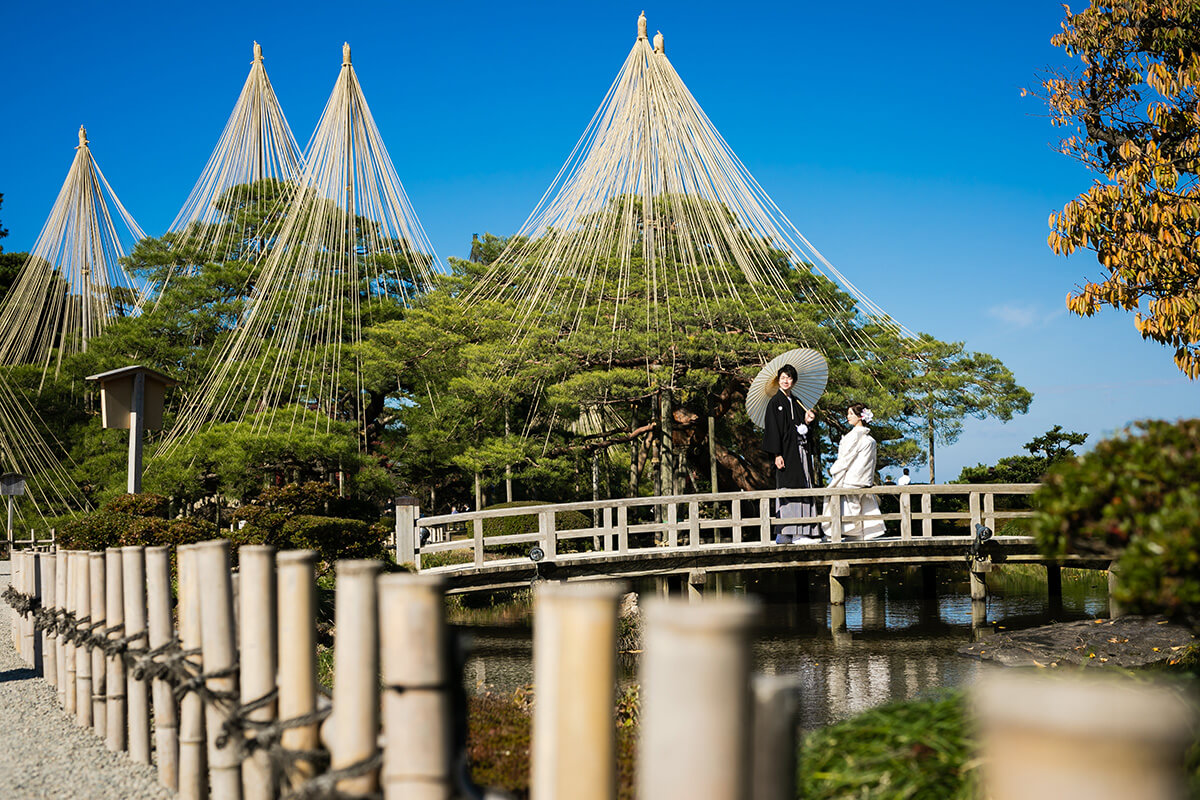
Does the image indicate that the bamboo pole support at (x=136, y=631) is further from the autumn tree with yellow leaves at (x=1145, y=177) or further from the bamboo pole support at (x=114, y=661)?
the autumn tree with yellow leaves at (x=1145, y=177)

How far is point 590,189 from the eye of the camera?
60.3 feet

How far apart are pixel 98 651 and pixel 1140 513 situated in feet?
15.9

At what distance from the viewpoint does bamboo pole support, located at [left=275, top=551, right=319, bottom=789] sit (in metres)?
2.70

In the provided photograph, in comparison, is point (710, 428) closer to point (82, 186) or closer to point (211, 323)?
point (211, 323)

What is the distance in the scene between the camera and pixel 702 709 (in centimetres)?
139

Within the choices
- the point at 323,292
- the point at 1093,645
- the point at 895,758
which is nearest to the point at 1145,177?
the point at 1093,645

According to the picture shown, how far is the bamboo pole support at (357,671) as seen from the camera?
236 centimetres

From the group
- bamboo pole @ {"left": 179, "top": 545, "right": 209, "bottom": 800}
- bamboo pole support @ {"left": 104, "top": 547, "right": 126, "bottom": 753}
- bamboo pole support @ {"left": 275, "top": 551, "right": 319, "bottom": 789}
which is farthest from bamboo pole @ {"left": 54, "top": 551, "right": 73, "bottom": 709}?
bamboo pole support @ {"left": 275, "top": 551, "right": 319, "bottom": 789}

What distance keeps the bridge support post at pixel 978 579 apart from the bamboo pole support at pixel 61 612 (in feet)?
39.0

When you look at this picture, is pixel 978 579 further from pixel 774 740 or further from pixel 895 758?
pixel 774 740

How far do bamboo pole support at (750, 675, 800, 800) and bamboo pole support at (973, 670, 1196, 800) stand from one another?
77 centimetres

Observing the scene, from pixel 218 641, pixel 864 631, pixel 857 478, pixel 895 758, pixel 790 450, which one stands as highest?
pixel 790 450

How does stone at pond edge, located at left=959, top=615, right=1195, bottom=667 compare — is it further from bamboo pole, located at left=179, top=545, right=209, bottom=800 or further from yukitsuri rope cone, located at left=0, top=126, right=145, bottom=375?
yukitsuri rope cone, located at left=0, top=126, right=145, bottom=375

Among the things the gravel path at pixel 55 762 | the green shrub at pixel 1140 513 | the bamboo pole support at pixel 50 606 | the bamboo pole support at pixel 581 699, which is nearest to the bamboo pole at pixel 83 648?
the gravel path at pixel 55 762
